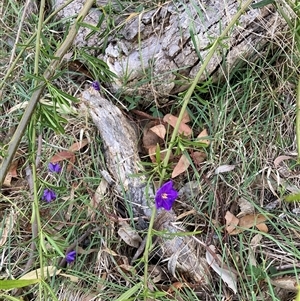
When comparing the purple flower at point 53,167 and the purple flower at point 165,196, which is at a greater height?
the purple flower at point 165,196

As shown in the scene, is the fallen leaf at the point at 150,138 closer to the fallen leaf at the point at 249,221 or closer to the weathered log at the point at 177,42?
the weathered log at the point at 177,42

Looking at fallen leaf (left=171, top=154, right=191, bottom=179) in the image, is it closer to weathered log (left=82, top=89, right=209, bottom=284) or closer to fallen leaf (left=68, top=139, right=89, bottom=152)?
weathered log (left=82, top=89, right=209, bottom=284)

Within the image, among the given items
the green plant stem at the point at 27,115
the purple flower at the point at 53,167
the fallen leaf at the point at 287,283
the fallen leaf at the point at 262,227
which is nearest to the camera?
the green plant stem at the point at 27,115

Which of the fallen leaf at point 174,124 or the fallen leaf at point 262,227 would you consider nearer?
the fallen leaf at point 262,227

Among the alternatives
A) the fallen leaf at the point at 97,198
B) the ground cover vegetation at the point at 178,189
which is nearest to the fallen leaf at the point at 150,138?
the ground cover vegetation at the point at 178,189

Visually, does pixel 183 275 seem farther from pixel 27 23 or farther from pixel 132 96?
pixel 27 23

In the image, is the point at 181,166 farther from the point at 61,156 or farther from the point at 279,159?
the point at 61,156

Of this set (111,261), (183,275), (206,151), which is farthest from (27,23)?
(183,275)

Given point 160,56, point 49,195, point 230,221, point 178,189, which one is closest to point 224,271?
point 230,221
